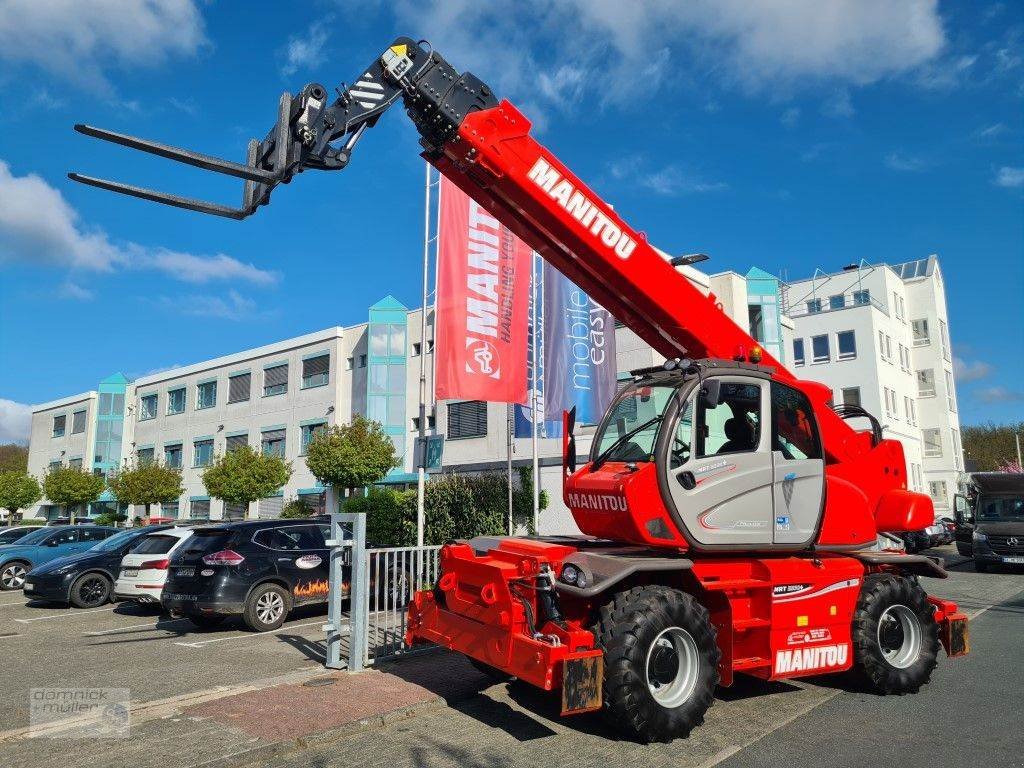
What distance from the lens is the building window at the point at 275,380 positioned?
39.0m

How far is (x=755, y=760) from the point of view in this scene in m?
5.20

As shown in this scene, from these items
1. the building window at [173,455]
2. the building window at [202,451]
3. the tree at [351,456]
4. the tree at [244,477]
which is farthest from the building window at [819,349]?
the building window at [173,455]

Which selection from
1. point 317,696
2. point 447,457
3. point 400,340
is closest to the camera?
point 317,696

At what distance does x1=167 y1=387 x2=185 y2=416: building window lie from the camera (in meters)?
45.5

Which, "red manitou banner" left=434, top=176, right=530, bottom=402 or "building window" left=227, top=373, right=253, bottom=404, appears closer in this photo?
"red manitou banner" left=434, top=176, right=530, bottom=402

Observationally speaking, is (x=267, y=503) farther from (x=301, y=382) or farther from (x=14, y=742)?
(x=14, y=742)

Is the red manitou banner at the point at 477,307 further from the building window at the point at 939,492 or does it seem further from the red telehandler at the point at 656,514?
the building window at the point at 939,492

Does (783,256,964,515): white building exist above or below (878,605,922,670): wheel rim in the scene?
above

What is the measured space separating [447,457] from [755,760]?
2682cm

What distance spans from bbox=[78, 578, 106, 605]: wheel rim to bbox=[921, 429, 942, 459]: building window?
44093 mm

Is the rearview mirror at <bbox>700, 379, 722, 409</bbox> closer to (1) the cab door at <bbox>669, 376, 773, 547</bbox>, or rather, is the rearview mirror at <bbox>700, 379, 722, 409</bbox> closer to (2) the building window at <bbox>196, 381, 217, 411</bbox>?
(1) the cab door at <bbox>669, 376, 773, 547</bbox>

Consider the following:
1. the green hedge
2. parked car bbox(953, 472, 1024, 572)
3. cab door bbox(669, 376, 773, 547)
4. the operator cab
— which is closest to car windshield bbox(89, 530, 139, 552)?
the green hedge

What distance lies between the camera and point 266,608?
1064 centimetres

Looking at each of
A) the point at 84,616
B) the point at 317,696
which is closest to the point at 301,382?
the point at 84,616
